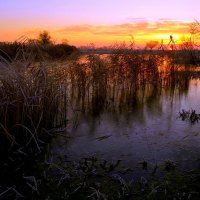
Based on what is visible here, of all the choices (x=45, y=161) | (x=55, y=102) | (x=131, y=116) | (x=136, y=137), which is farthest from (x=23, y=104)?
(x=131, y=116)

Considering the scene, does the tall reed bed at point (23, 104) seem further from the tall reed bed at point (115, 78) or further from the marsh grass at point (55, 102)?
the tall reed bed at point (115, 78)

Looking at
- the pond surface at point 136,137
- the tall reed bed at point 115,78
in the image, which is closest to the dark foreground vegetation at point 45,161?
the pond surface at point 136,137

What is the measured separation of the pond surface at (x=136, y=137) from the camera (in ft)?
17.3

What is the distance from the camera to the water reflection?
548 centimetres

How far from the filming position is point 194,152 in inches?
212

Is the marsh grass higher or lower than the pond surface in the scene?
higher

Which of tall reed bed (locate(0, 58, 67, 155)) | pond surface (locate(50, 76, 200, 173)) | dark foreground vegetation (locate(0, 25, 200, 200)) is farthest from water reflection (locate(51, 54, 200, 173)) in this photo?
tall reed bed (locate(0, 58, 67, 155))

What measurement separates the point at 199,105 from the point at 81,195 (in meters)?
6.20

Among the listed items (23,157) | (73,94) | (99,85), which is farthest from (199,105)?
(23,157)

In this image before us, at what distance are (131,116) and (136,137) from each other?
189 centimetres

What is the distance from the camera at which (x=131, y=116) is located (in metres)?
8.20

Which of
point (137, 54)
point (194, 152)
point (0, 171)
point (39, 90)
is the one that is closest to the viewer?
point (0, 171)

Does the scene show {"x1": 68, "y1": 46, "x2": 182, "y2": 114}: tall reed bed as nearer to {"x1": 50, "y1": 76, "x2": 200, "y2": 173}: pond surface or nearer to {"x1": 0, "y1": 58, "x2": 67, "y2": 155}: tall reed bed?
{"x1": 50, "y1": 76, "x2": 200, "y2": 173}: pond surface

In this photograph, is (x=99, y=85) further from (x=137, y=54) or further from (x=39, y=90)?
(x=39, y=90)
